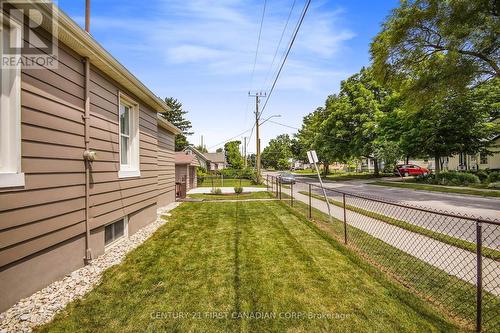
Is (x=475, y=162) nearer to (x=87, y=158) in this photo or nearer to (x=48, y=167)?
(x=87, y=158)

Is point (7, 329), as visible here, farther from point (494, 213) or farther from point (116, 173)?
point (494, 213)

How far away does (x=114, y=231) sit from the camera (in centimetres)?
571

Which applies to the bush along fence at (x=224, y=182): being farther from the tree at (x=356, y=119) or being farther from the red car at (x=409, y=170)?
the red car at (x=409, y=170)

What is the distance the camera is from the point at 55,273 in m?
3.60

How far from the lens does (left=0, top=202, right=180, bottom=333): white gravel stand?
271 centimetres

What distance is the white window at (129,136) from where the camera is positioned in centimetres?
624

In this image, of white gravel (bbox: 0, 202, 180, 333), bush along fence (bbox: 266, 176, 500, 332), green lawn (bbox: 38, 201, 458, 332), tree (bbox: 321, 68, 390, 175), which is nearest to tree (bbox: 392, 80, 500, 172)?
tree (bbox: 321, 68, 390, 175)

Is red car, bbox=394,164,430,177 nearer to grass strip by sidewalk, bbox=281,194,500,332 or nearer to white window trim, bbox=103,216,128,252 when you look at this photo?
grass strip by sidewalk, bbox=281,194,500,332

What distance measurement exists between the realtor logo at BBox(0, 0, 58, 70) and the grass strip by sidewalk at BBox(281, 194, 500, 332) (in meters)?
5.86

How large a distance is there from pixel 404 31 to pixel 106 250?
16683mm

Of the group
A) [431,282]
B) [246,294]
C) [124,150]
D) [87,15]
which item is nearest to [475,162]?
[431,282]

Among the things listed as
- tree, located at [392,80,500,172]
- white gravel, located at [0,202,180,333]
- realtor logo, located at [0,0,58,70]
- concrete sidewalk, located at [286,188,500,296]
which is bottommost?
concrete sidewalk, located at [286,188,500,296]

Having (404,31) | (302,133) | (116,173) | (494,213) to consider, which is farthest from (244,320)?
(302,133)

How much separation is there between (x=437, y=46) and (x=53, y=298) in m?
18.4
